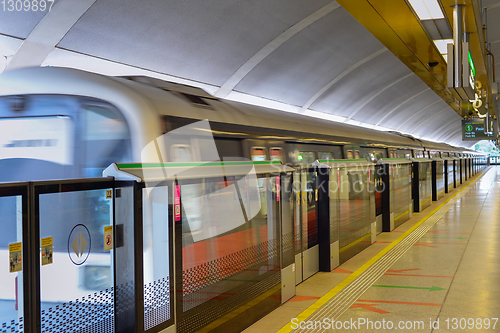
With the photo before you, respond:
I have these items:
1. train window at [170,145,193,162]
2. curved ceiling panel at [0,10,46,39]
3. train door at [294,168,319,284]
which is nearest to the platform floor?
train door at [294,168,319,284]

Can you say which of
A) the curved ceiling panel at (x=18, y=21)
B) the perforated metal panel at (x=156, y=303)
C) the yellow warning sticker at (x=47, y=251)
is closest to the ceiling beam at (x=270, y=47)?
the curved ceiling panel at (x=18, y=21)

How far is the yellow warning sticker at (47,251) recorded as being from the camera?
289 cm

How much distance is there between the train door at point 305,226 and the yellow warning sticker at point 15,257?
435 cm

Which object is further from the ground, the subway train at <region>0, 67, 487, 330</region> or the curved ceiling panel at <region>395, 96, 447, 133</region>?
the curved ceiling panel at <region>395, 96, 447, 133</region>

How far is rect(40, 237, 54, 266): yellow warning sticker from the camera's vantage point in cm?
289

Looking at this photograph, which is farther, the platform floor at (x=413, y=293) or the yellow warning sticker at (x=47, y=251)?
the platform floor at (x=413, y=293)

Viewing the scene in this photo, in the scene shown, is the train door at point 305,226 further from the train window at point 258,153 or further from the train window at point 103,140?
the train window at point 103,140

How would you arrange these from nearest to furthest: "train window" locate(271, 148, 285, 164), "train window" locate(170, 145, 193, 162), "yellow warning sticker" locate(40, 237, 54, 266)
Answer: "yellow warning sticker" locate(40, 237, 54, 266) < "train window" locate(170, 145, 193, 162) < "train window" locate(271, 148, 285, 164)

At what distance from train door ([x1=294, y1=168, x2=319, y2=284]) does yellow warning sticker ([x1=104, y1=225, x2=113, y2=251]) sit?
11.7 feet

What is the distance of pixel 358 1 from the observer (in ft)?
21.1

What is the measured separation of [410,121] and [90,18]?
37.8 metres

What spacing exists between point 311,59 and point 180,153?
16.3 m

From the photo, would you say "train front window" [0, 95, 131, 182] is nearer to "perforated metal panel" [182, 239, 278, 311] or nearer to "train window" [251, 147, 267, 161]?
"perforated metal panel" [182, 239, 278, 311]

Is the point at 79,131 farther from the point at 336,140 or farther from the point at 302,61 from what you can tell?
the point at 302,61
